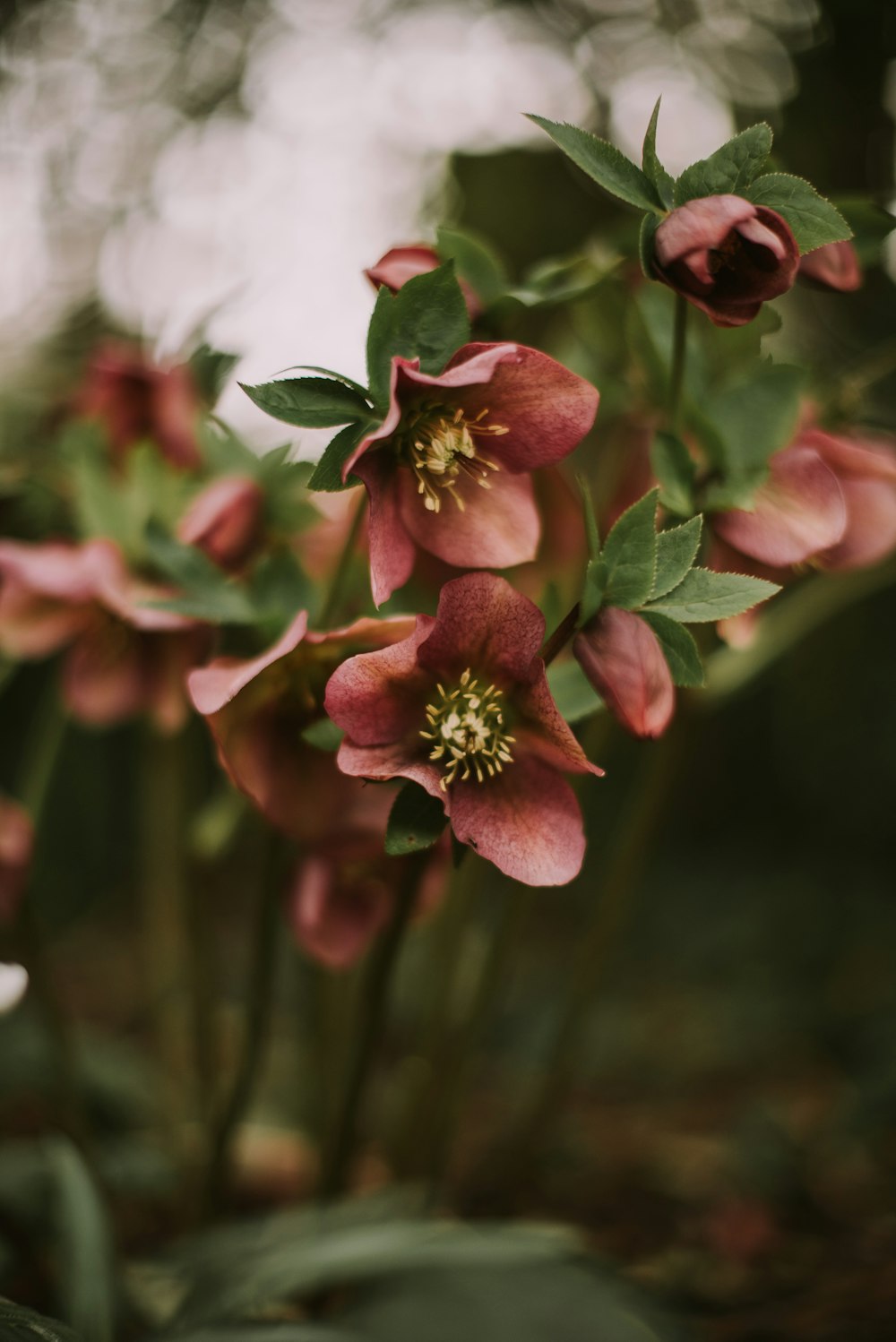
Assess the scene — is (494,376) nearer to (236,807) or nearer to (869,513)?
(869,513)

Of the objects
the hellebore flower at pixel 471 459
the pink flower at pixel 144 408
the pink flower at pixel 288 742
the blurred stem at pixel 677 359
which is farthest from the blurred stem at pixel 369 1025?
the pink flower at pixel 144 408

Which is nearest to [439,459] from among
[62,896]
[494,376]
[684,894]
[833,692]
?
[494,376]

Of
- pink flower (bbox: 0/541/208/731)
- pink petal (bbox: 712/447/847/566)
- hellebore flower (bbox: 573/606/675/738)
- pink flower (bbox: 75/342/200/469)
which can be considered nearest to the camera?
hellebore flower (bbox: 573/606/675/738)

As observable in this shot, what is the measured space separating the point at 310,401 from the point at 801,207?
0.82ft

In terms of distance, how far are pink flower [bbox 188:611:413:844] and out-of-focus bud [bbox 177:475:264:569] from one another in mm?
102

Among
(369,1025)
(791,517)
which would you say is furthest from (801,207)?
(369,1025)

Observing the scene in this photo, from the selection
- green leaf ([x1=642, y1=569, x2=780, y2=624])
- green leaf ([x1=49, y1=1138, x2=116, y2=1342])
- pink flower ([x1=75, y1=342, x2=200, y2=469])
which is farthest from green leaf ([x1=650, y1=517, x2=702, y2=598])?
green leaf ([x1=49, y1=1138, x2=116, y2=1342])

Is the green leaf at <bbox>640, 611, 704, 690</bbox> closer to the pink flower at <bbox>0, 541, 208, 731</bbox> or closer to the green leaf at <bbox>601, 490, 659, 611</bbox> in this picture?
the green leaf at <bbox>601, 490, 659, 611</bbox>

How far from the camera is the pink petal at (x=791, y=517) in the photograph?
56 centimetres

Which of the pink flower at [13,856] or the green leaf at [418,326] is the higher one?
the green leaf at [418,326]

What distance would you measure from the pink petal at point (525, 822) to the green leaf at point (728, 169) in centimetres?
28

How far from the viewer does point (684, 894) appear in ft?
8.68

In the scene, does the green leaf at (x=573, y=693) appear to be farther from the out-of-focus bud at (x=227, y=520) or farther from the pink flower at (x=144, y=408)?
the pink flower at (x=144, y=408)

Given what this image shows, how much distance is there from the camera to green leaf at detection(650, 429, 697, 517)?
54 cm
